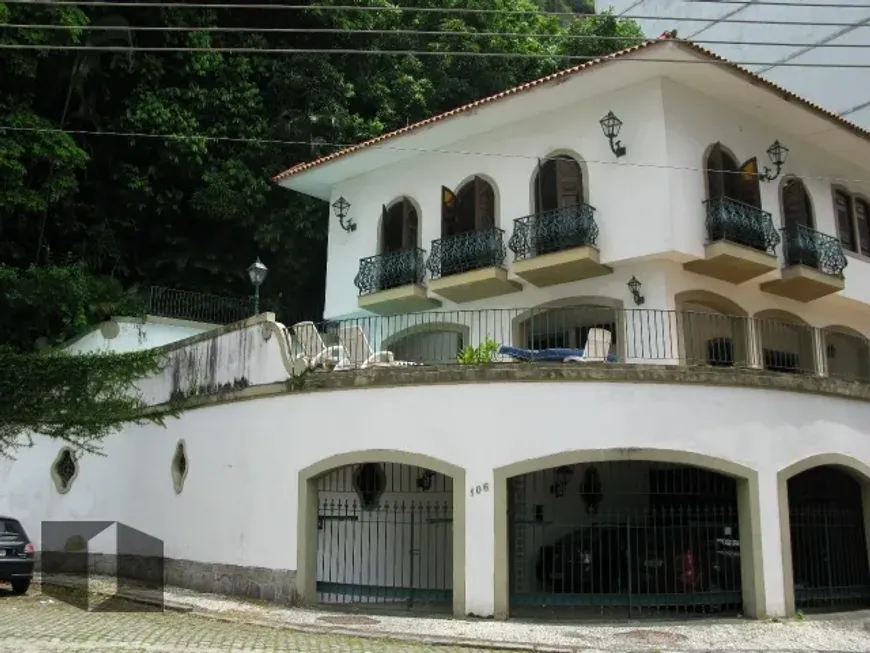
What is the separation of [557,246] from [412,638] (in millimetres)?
8151

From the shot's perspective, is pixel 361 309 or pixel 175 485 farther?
pixel 361 309

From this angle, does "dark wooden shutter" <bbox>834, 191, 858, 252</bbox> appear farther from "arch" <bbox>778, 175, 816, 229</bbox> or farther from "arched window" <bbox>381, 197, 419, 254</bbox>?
"arched window" <bbox>381, 197, 419, 254</bbox>

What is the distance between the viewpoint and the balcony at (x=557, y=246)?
15.8m

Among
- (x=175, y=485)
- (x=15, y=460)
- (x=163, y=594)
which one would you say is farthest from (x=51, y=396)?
(x=163, y=594)

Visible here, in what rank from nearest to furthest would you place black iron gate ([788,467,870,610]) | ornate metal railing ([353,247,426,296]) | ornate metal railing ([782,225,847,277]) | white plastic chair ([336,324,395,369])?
black iron gate ([788,467,870,610]) < white plastic chair ([336,324,395,369]) < ornate metal railing ([782,225,847,277]) < ornate metal railing ([353,247,426,296])

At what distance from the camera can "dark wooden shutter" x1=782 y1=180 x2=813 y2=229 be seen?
1781cm

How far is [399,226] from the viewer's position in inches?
773

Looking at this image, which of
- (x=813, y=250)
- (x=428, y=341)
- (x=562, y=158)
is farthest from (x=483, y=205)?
(x=813, y=250)

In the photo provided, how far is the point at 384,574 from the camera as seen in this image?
1450cm

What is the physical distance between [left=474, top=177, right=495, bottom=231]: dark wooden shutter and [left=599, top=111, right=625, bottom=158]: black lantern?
2.92 m

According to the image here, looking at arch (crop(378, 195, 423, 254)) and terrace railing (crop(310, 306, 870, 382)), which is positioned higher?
arch (crop(378, 195, 423, 254))

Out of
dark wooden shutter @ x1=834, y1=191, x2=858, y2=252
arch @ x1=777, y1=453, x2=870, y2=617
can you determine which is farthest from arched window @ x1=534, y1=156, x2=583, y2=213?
dark wooden shutter @ x1=834, y1=191, x2=858, y2=252

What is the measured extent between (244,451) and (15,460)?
24.2 feet

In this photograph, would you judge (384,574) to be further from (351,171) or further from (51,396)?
(351,171)
